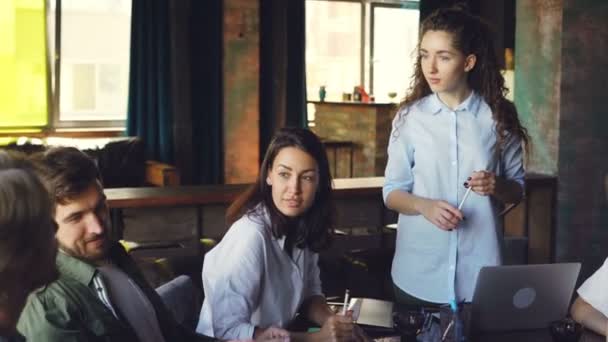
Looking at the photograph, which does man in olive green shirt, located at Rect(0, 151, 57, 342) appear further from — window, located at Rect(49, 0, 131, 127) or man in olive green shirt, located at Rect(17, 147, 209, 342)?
window, located at Rect(49, 0, 131, 127)

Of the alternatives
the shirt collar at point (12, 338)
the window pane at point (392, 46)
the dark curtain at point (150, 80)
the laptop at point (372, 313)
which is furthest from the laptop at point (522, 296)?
the window pane at point (392, 46)

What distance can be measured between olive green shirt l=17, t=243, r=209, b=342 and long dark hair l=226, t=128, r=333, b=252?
1.74ft

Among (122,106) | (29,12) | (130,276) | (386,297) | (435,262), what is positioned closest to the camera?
(130,276)

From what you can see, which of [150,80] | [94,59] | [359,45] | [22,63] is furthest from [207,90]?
[359,45]

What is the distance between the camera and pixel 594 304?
2359 millimetres

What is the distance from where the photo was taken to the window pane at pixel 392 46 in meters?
10.1

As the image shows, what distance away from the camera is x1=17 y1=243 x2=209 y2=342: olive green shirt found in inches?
65.6

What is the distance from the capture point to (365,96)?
9273 millimetres

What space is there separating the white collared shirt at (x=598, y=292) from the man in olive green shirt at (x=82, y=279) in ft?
3.79

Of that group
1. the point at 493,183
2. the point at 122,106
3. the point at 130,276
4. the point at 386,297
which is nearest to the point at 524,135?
the point at 493,183

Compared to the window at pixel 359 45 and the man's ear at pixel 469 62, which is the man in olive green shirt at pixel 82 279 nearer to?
the man's ear at pixel 469 62

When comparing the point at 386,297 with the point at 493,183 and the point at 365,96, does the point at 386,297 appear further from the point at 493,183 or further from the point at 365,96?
the point at 365,96

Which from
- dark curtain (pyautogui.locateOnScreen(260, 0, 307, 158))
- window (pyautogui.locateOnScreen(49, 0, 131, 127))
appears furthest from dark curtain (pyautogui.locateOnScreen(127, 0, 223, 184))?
dark curtain (pyautogui.locateOnScreen(260, 0, 307, 158))

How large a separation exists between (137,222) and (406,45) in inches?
254
